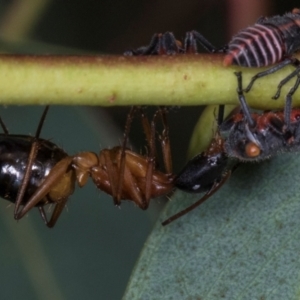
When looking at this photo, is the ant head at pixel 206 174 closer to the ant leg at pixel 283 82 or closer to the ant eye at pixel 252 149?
the ant eye at pixel 252 149

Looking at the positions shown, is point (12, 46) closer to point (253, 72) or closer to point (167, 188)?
point (167, 188)

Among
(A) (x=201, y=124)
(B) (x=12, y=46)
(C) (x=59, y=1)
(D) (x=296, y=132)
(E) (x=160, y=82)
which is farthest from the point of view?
(C) (x=59, y=1)

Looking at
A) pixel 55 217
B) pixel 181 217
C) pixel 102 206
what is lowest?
pixel 102 206

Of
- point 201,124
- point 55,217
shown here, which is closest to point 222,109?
point 201,124

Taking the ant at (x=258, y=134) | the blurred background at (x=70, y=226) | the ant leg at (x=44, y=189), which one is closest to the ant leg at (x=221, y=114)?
the ant at (x=258, y=134)

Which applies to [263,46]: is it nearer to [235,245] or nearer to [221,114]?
[221,114]

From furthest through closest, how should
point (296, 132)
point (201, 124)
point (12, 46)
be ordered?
point (12, 46) < point (201, 124) < point (296, 132)
